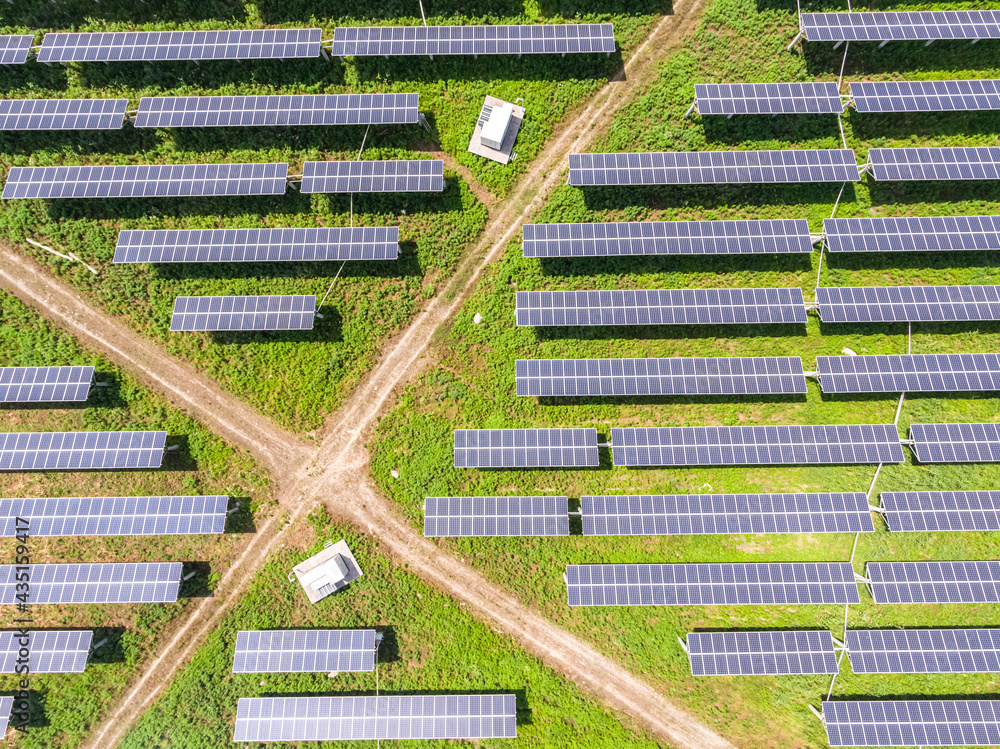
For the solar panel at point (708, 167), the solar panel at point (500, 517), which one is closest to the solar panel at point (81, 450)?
the solar panel at point (500, 517)

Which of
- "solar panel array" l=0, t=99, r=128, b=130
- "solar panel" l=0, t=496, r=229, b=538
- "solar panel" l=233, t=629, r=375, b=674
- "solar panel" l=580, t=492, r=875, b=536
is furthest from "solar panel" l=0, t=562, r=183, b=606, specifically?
"solar panel array" l=0, t=99, r=128, b=130

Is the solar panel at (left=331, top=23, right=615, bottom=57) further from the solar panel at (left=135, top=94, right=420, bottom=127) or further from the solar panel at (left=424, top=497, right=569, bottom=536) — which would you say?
the solar panel at (left=424, top=497, right=569, bottom=536)

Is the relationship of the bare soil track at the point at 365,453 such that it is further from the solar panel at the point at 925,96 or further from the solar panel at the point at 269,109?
the solar panel at the point at 925,96

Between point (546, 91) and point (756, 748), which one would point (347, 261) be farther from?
point (756, 748)

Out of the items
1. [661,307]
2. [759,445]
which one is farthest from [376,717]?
[661,307]

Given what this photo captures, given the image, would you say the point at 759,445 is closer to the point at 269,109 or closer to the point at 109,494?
the point at 269,109
